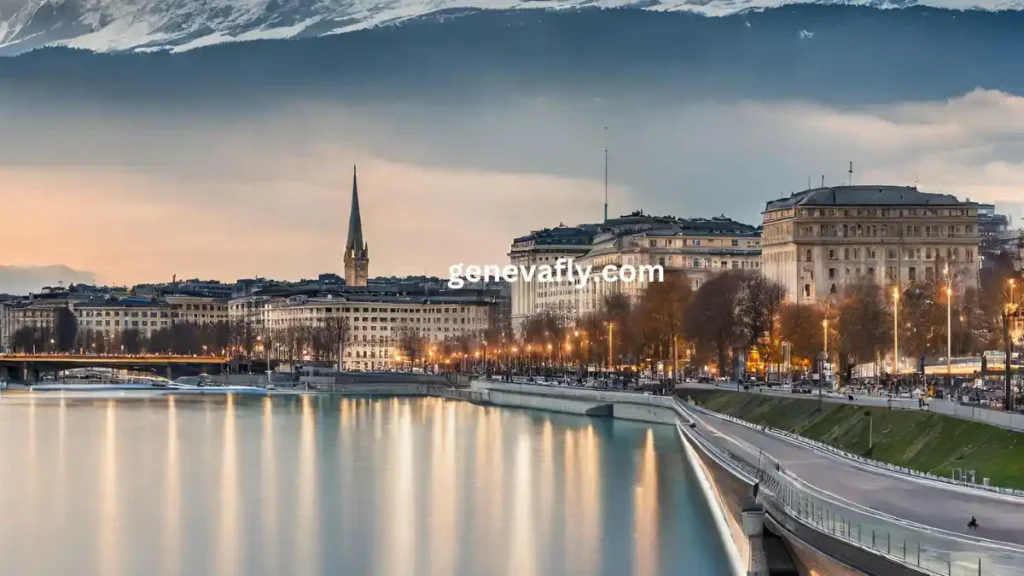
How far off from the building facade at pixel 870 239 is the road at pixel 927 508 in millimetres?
65595

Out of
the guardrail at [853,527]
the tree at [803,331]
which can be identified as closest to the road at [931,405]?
the guardrail at [853,527]

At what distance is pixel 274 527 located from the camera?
52.8 metres

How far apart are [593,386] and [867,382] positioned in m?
33.6

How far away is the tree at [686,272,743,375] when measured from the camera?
103 metres

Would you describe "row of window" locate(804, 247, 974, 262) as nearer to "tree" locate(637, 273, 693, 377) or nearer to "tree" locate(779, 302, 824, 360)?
"tree" locate(637, 273, 693, 377)

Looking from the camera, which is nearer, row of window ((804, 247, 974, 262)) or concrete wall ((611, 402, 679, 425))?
concrete wall ((611, 402, 679, 425))

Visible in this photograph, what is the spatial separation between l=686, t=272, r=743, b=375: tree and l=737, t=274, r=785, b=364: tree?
58 cm

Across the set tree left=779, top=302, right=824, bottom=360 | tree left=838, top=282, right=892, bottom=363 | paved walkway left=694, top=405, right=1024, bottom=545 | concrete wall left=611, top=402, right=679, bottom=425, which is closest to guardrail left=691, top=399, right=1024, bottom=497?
paved walkway left=694, top=405, right=1024, bottom=545

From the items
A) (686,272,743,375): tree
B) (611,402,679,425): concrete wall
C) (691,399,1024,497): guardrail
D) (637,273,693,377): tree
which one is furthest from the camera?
(637,273,693,377): tree

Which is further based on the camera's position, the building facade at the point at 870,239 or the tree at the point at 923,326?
the building facade at the point at 870,239

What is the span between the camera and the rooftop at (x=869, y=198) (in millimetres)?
114625

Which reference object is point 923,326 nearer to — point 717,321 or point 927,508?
point 717,321

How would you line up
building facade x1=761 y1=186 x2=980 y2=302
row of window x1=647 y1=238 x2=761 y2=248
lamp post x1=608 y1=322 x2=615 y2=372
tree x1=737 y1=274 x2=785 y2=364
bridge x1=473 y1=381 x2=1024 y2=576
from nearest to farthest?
bridge x1=473 y1=381 x2=1024 y2=576
tree x1=737 y1=274 x2=785 y2=364
building facade x1=761 y1=186 x2=980 y2=302
lamp post x1=608 y1=322 x2=615 y2=372
row of window x1=647 y1=238 x2=761 y2=248

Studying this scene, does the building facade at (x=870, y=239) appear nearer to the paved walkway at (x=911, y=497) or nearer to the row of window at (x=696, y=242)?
the row of window at (x=696, y=242)
